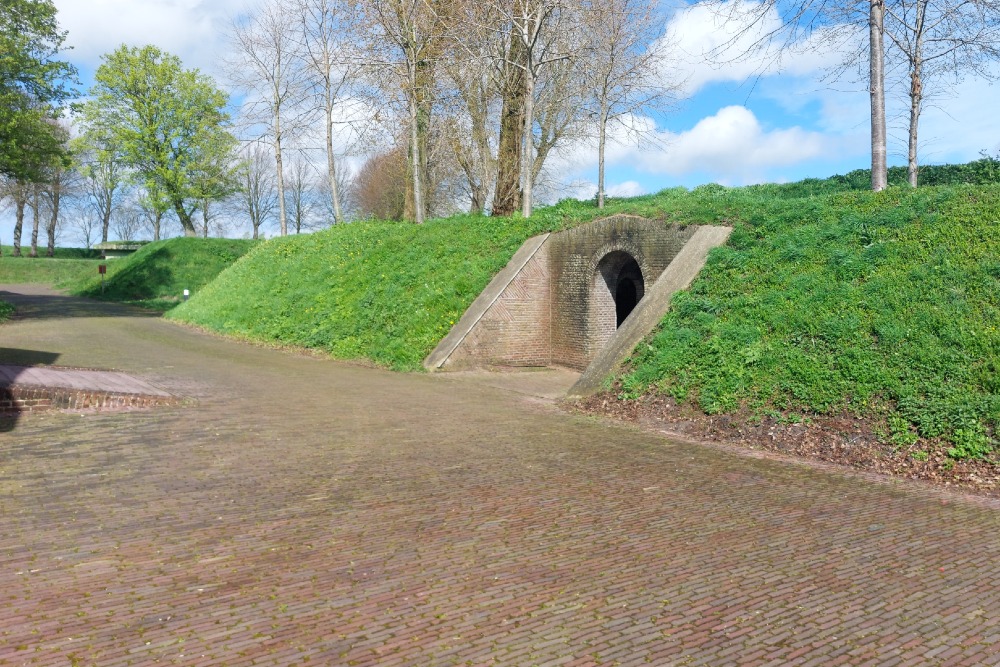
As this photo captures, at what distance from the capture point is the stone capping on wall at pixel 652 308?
1142 centimetres

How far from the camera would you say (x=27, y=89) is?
22.2m

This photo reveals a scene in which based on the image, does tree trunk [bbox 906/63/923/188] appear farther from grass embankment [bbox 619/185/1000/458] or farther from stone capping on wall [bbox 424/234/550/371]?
stone capping on wall [bbox 424/234/550/371]

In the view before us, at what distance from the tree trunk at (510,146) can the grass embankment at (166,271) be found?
21.2 metres

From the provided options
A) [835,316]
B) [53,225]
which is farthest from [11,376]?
[53,225]

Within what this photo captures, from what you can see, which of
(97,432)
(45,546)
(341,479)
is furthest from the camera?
(97,432)

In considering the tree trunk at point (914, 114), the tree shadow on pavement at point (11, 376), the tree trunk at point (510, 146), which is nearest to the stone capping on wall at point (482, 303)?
the tree trunk at point (510, 146)

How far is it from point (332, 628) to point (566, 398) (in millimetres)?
7885

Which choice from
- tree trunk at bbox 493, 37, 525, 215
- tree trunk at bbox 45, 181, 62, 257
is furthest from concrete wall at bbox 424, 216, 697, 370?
tree trunk at bbox 45, 181, 62, 257

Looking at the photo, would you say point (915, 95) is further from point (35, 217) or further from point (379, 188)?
point (35, 217)

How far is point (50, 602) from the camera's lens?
398 centimetres

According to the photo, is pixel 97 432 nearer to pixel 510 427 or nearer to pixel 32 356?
pixel 510 427

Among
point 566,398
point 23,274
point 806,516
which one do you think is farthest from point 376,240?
point 23,274

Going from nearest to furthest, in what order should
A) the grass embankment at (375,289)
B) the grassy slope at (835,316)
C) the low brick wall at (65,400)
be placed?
the grassy slope at (835,316)
the low brick wall at (65,400)
the grass embankment at (375,289)

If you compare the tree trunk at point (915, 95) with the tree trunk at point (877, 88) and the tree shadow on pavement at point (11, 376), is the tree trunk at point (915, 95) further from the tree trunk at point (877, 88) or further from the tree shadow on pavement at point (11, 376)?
the tree shadow on pavement at point (11, 376)
